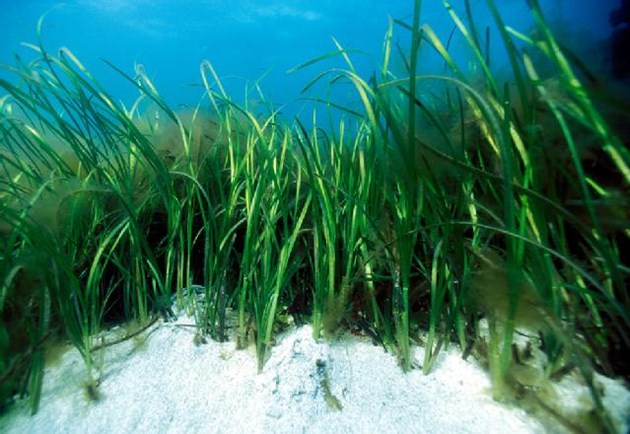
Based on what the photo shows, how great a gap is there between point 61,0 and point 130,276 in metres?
37.0

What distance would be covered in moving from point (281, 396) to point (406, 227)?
2.35 ft

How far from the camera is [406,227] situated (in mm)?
1266

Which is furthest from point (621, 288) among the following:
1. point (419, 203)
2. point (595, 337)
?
point (419, 203)

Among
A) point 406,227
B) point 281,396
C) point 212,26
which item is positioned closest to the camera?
point 281,396

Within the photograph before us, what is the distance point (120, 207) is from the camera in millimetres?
1717

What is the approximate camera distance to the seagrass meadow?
100cm

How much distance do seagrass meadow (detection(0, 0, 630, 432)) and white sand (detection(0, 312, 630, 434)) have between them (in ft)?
0.19

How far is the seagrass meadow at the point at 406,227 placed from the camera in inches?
39.3

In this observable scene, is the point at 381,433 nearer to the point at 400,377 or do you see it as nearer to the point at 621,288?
the point at 400,377

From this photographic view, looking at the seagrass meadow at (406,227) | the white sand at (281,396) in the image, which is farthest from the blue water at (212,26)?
the white sand at (281,396)

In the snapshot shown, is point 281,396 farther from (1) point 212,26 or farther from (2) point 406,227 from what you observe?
(1) point 212,26

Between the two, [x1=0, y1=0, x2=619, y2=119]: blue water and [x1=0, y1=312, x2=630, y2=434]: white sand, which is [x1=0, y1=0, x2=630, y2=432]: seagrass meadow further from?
[x1=0, y1=0, x2=619, y2=119]: blue water

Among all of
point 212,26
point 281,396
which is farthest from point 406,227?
point 212,26

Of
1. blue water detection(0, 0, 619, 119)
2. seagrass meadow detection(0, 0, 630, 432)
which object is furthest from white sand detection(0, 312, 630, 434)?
blue water detection(0, 0, 619, 119)
